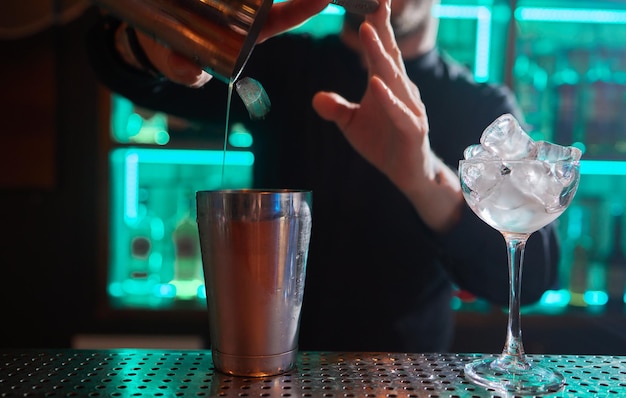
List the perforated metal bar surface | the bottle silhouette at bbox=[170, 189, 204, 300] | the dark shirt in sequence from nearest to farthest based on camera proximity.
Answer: the perforated metal bar surface < the dark shirt < the bottle silhouette at bbox=[170, 189, 204, 300]

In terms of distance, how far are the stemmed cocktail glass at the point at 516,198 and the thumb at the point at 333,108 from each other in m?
0.42

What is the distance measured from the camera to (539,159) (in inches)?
29.3

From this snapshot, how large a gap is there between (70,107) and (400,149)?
1.26 metres

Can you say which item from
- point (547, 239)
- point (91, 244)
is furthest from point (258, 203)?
point (91, 244)

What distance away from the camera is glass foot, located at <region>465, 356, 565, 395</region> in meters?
0.72

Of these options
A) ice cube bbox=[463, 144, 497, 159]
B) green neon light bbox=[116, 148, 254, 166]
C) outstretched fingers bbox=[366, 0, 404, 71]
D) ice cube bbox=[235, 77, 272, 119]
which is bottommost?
ice cube bbox=[463, 144, 497, 159]

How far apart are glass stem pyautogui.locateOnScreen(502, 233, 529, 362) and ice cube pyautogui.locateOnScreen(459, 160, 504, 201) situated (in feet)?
0.24

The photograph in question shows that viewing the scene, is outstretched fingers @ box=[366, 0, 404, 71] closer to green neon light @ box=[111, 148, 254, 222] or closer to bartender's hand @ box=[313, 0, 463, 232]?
bartender's hand @ box=[313, 0, 463, 232]

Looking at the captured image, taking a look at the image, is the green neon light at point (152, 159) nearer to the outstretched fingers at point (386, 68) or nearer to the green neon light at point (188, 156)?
the green neon light at point (188, 156)

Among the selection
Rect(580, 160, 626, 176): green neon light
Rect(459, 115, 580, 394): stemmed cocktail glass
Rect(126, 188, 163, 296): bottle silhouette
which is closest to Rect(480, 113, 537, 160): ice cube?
Rect(459, 115, 580, 394): stemmed cocktail glass

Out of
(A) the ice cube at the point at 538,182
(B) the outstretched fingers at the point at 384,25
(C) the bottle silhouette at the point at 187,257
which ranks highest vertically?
(B) the outstretched fingers at the point at 384,25

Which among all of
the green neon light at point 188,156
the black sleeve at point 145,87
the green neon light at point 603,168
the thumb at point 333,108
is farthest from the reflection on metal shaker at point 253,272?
the green neon light at point 603,168

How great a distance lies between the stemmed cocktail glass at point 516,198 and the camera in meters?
0.73

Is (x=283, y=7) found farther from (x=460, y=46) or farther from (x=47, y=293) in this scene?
(x=47, y=293)
